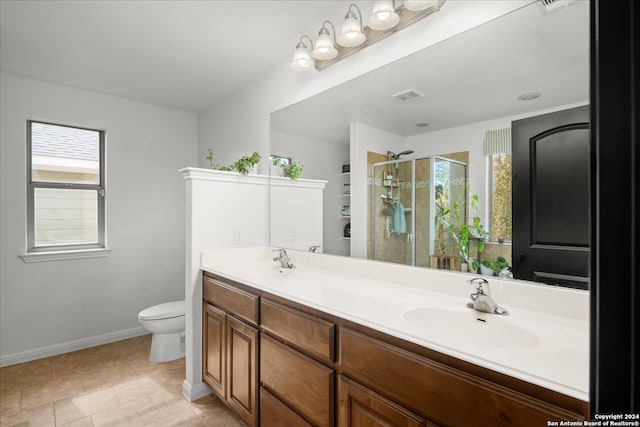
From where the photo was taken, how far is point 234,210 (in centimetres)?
250

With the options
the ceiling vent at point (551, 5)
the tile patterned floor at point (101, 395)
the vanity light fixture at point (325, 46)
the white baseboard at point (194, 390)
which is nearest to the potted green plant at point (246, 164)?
the vanity light fixture at point (325, 46)

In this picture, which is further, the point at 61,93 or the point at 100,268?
the point at 100,268

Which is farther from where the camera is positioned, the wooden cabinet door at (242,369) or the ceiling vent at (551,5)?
the wooden cabinet door at (242,369)

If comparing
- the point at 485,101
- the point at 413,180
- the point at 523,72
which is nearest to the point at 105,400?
the point at 413,180

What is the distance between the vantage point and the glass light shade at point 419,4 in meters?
1.49

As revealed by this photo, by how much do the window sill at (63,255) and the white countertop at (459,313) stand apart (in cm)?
198

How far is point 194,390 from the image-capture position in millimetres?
2248

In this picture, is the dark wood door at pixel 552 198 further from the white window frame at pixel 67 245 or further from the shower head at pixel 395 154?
the white window frame at pixel 67 245

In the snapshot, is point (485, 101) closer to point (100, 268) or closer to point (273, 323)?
point (273, 323)

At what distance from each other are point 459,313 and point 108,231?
11.0 feet

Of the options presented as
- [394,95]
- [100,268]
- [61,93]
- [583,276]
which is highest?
[61,93]

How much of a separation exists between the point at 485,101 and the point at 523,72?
16cm

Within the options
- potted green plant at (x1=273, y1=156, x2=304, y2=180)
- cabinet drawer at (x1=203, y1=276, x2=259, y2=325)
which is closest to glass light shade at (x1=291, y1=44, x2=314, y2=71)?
potted green plant at (x1=273, y1=156, x2=304, y2=180)

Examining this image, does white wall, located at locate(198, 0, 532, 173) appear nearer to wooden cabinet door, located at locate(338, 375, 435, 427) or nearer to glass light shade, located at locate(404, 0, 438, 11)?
glass light shade, located at locate(404, 0, 438, 11)
